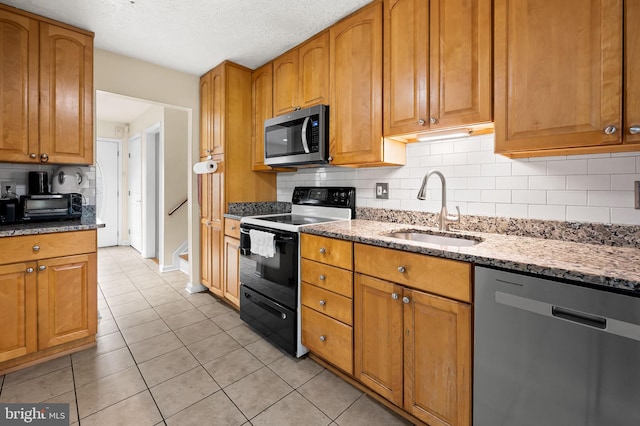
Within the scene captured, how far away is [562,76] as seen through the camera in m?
1.22

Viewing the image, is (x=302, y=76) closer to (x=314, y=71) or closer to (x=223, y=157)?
(x=314, y=71)

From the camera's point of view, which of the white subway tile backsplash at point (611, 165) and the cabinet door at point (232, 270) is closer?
the white subway tile backsplash at point (611, 165)

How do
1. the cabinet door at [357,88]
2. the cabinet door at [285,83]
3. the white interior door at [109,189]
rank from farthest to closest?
1. the white interior door at [109,189]
2. the cabinet door at [285,83]
3. the cabinet door at [357,88]

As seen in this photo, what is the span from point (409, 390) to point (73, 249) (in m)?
2.34

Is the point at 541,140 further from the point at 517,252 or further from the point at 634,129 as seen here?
the point at 517,252

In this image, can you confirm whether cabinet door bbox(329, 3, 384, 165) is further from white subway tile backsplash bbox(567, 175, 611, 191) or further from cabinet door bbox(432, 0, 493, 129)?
white subway tile backsplash bbox(567, 175, 611, 191)

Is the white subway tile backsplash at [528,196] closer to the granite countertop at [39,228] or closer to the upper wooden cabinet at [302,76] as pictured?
the upper wooden cabinet at [302,76]

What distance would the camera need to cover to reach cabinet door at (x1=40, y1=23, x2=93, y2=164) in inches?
85.9

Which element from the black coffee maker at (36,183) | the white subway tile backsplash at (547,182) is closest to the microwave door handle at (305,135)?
the white subway tile backsplash at (547,182)

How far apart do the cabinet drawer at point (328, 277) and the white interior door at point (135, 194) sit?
14.3 ft

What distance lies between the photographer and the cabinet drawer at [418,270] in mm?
1220

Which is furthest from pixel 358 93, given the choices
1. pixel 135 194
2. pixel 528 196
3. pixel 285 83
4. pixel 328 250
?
pixel 135 194

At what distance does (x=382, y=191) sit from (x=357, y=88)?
0.76 m

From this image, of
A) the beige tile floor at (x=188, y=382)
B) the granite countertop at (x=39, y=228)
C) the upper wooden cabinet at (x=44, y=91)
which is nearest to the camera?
the beige tile floor at (x=188, y=382)
